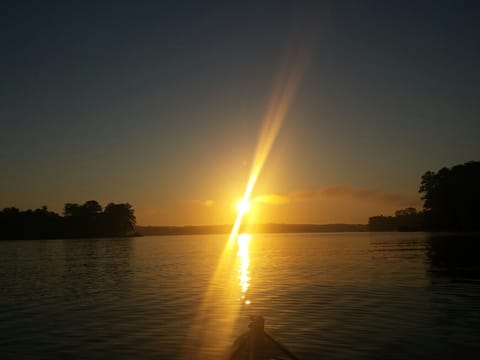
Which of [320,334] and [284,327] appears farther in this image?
[284,327]

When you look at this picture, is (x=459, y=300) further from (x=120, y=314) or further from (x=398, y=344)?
(x=120, y=314)

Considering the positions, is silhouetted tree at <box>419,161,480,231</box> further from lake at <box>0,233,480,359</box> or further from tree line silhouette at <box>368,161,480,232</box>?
lake at <box>0,233,480,359</box>

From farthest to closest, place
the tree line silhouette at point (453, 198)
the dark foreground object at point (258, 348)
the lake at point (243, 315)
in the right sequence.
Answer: the tree line silhouette at point (453, 198), the lake at point (243, 315), the dark foreground object at point (258, 348)

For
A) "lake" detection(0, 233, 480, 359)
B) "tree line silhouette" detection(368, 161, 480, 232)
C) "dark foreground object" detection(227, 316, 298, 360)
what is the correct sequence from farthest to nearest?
1. "tree line silhouette" detection(368, 161, 480, 232)
2. "lake" detection(0, 233, 480, 359)
3. "dark foreground object" detection(227, 316, 298, 360)

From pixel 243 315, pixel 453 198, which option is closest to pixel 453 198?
pixel 453 198

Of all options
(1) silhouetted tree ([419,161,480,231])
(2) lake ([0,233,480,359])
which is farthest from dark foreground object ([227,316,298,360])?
(1) silhouetted tree ([419,161,480,231])

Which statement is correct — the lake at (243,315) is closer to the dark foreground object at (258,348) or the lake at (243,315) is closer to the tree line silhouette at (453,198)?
the dark foreground object at (258,348)

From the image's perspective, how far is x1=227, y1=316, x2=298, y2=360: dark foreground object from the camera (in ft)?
47.4

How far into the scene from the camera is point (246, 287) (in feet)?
130

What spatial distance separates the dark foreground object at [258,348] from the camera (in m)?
14.5

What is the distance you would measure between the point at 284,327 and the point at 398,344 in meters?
5.93

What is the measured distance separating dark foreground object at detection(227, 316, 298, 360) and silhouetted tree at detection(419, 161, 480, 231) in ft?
565

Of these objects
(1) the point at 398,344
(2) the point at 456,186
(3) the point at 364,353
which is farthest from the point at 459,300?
(2) the point at 456,186

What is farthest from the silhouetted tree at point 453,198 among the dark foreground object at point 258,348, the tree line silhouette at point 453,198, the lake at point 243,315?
the dark foreground object at point 258,348
